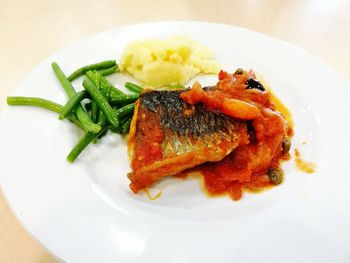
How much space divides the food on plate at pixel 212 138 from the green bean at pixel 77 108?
354mm

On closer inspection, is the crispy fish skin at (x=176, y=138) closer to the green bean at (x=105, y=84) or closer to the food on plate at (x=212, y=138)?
the food on plate at (x=212, y=138)

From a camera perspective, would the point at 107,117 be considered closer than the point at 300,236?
No

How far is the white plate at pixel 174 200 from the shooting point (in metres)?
2.26

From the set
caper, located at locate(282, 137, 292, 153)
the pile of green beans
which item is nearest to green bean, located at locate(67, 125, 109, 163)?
the pile of green beans

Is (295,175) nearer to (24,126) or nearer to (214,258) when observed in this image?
(214,258)

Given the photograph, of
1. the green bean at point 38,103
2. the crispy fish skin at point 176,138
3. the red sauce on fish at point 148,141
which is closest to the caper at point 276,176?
the crispy fish skin at point 176,138

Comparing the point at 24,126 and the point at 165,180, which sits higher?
the point at 24,126

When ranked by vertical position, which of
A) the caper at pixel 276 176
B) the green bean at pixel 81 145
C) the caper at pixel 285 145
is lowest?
the caper at pixel 276 176

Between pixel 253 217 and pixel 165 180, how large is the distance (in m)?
0.85

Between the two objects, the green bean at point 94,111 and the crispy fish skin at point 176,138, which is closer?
the crispy fish skin at point 176,138

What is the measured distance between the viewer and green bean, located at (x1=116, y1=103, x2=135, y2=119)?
3.33m

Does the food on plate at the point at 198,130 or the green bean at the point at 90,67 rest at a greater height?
the green bean at the point at 90,67

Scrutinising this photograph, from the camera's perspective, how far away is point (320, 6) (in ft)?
18.4

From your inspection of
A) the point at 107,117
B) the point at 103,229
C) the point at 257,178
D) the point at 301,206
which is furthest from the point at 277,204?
the point at 107,117
